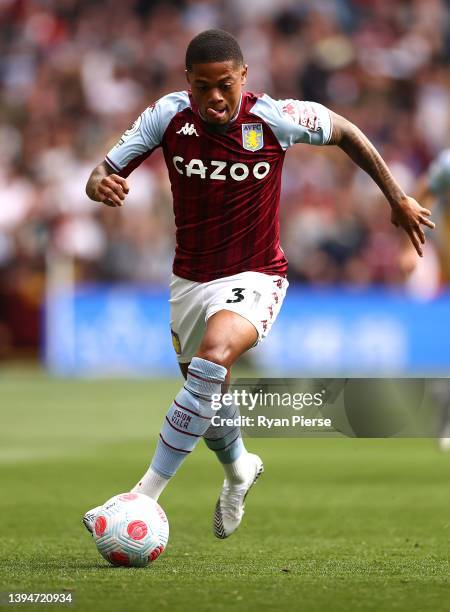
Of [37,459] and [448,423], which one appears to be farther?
[37,459]

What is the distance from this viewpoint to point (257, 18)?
21953mm

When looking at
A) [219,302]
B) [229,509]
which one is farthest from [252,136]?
[229,509]

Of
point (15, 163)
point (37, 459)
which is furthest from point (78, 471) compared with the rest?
point (15, 163)

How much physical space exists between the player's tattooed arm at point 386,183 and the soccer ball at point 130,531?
1723mm

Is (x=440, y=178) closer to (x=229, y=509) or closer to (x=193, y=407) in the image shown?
(x=229, y=509)

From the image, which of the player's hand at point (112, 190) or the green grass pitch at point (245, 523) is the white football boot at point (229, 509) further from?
the player's hand at point (112, 190)

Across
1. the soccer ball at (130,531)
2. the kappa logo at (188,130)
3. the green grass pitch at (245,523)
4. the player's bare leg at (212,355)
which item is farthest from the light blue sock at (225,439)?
the kappa logo at (188,130)

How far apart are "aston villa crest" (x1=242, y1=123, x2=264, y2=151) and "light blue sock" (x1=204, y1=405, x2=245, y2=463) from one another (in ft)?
4.11

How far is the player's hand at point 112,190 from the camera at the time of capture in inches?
224

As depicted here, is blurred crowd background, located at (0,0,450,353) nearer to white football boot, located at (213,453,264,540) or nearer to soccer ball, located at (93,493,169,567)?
white football boot, located at (213,453,264,540)

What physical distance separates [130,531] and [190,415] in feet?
1.89

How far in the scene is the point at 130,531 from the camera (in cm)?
549

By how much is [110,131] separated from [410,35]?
5.28 metres

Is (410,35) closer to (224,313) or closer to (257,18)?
(257,18)
